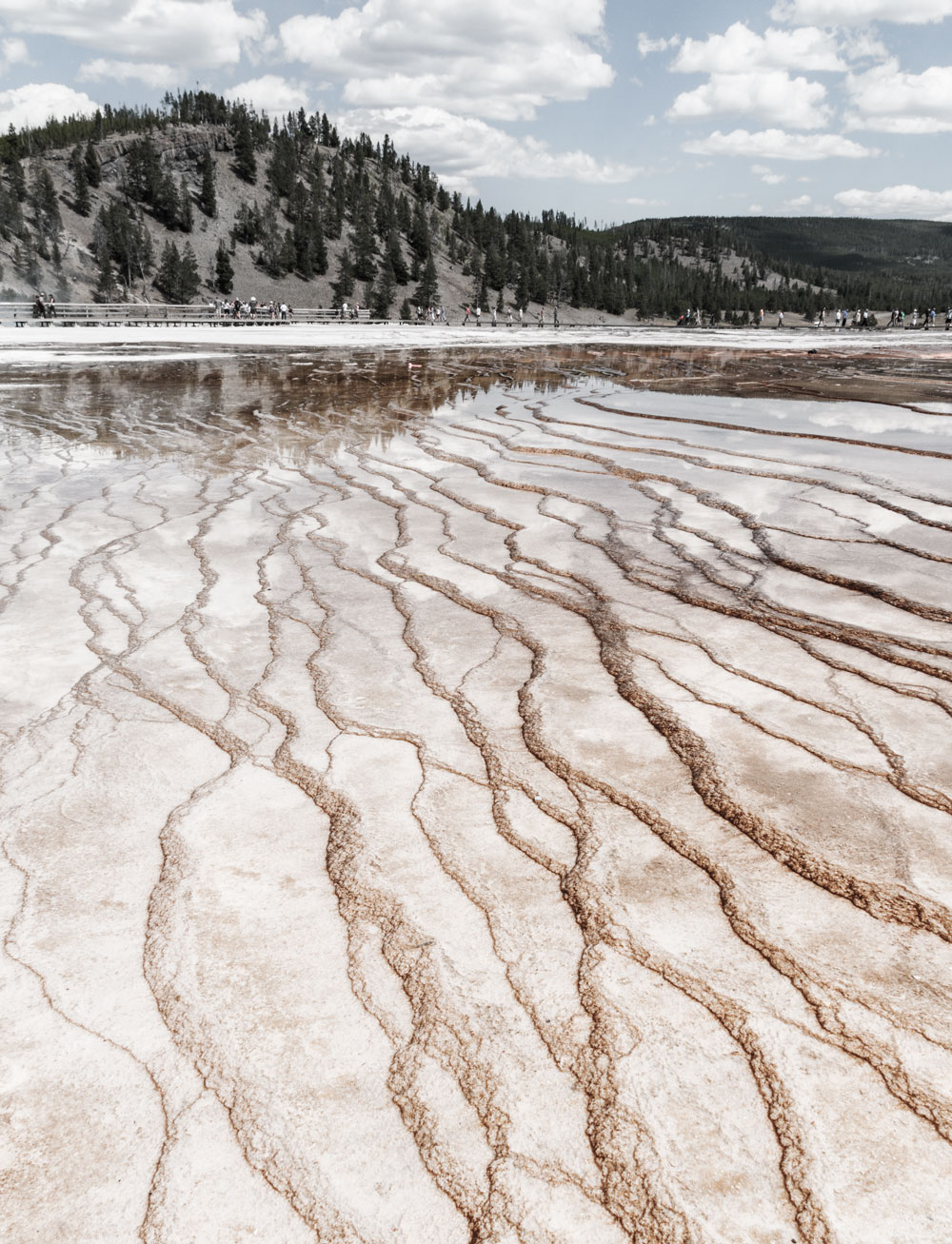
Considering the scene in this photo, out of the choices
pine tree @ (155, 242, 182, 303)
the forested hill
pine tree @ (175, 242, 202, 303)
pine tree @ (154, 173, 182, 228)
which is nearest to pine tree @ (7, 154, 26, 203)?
the forested hill

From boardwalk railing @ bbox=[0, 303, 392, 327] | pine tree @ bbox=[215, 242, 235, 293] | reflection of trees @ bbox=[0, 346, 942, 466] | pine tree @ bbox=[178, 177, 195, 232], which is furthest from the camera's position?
pine tree @ bbox=[178, 177, 195, 232]

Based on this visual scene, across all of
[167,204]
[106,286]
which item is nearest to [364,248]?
[167,204]

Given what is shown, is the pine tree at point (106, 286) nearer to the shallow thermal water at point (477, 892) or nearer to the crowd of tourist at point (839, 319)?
the crowd of tourist at point (839, 319)

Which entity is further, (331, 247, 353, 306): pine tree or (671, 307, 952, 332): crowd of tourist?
(331, 247, 353, 306): pine tree

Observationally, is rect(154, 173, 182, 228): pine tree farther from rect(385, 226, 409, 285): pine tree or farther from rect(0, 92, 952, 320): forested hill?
rect(385, 226, 409, 285): pine tree

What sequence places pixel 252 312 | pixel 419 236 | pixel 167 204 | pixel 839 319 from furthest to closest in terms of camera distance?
pixel 419 236 < pixel 167 204 < pixel 839 319 < pixel 252 312

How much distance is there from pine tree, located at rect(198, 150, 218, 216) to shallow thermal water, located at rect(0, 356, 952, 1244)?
279ft

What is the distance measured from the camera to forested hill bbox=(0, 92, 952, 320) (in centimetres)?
6450

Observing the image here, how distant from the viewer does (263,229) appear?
76250 mm

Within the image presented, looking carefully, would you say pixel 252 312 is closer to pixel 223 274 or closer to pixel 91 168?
pixel 223 274

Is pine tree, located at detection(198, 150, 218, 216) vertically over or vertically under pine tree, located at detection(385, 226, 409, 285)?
over

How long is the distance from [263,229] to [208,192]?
25.4ft

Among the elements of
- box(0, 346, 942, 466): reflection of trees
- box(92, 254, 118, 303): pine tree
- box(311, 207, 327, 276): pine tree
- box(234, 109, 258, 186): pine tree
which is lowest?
box(0, 346, 942, 466): reflection of trees

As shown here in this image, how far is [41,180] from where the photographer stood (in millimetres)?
68312
